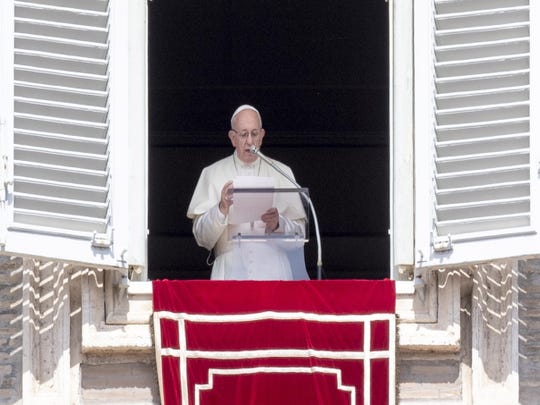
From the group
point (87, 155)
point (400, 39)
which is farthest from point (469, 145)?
point (87, 155)

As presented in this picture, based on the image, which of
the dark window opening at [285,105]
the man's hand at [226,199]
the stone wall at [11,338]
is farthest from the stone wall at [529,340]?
the dark window opening at [285,105]

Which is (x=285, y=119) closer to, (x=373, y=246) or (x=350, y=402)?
(x=373, y=246)

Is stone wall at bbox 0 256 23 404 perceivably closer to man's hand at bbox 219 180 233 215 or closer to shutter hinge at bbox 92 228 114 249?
shutter hinge at bbox 92 228 114 249

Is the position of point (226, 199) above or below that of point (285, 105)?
below

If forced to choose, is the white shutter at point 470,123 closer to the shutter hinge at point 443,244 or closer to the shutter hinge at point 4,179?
the shutter hinge at point 443,244

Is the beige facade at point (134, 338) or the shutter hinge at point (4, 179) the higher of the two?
the shutter hinge at point (4, 179)

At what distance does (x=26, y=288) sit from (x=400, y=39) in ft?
5.95

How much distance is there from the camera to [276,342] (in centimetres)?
1225

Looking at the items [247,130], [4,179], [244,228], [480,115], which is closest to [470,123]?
[480,115]

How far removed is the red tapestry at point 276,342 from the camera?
12.2 m

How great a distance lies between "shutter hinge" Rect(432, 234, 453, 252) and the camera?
12.1 metres

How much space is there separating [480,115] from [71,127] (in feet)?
5.33

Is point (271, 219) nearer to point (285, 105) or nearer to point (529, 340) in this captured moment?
point (529, 340)

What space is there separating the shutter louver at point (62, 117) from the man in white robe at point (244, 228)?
0.67 meters
